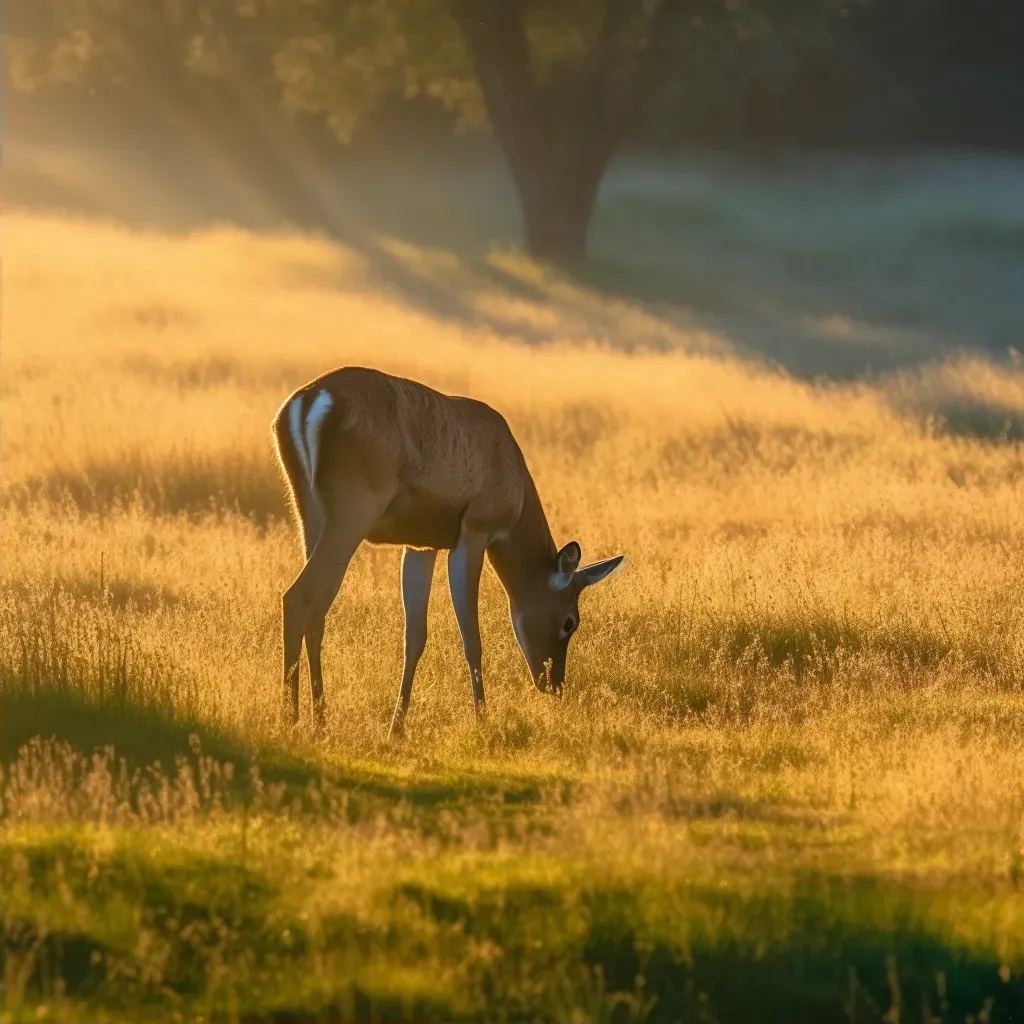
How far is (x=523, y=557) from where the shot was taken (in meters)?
12.5

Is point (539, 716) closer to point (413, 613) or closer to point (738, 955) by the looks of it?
point (413, 613)

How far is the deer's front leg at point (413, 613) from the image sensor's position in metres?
11.4

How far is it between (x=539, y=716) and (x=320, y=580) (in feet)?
4.98

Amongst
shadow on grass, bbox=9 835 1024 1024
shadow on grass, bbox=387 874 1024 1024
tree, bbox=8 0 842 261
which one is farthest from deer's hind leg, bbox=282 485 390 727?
tree, bbox=8 0 842 261

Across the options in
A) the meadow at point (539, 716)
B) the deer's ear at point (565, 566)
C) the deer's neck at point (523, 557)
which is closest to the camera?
the meadow at point (539, 716)

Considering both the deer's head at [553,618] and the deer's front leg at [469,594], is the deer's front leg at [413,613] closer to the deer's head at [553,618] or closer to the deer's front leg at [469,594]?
the deer's front leg at [469,594]

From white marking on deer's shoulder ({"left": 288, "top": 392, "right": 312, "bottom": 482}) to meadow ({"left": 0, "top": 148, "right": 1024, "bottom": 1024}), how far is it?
51.4 inches

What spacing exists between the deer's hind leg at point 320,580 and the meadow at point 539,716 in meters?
0.23

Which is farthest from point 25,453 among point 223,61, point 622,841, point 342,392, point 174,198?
point 174,198

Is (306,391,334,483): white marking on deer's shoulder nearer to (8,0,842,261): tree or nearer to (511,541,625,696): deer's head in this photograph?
(511,541,625,696): deer's head

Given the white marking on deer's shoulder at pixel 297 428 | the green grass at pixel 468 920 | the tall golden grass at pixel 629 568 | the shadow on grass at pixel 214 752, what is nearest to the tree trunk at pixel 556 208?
the tall golden grass at pixel 629 568

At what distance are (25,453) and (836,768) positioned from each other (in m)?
12.4

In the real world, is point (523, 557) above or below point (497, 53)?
below

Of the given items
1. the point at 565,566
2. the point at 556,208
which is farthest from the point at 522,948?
the point at 556,208
